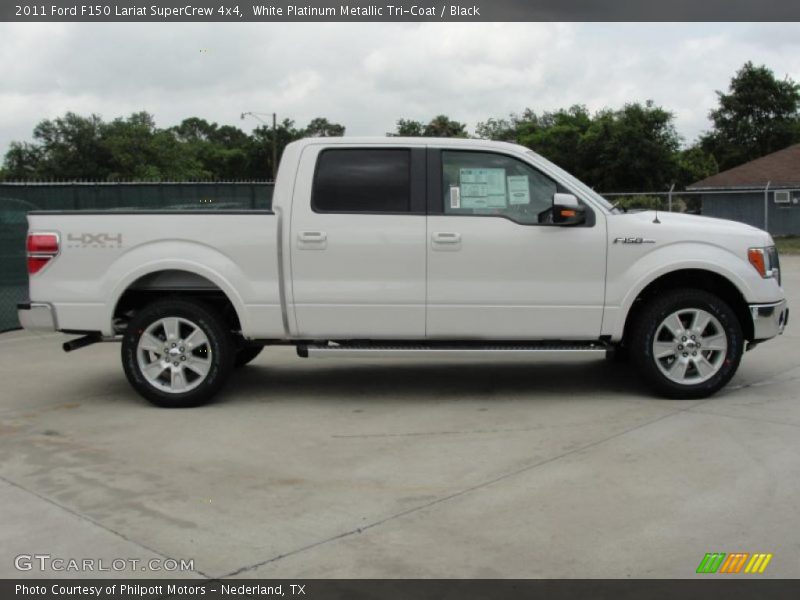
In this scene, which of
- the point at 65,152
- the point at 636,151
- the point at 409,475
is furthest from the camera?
the point at 65,152

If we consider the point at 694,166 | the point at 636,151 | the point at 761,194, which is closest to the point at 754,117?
the point at 694,166

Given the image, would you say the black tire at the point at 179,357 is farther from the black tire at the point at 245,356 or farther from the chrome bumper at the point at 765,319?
the chrome bumper at the point at 765,319

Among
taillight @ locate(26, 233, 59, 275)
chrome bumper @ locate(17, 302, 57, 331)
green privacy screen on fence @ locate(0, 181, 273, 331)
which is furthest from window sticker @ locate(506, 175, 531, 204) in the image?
green privacy screen on fence @ locate(0, 181, 273, 331)

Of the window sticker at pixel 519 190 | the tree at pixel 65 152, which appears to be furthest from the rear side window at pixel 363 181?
the tree at pixel 65 152

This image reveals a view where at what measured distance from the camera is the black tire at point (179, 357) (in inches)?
277

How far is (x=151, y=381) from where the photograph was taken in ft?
23.2

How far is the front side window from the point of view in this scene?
706 centimetres

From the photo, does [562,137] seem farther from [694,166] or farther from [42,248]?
[42,248]

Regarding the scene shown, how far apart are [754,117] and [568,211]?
181 ft

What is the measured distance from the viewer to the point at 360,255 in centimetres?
698

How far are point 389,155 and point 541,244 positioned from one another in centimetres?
140

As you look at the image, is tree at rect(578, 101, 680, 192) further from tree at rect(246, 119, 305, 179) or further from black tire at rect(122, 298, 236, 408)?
black tire at rect(122, 298, 236, 408)
